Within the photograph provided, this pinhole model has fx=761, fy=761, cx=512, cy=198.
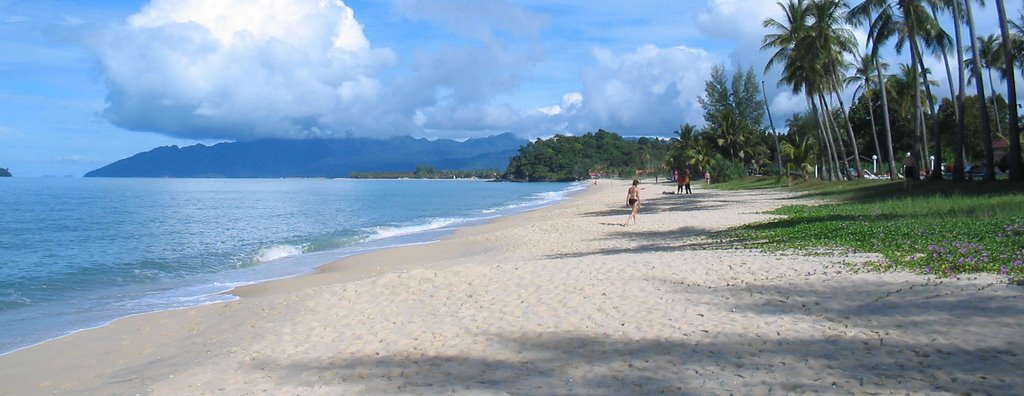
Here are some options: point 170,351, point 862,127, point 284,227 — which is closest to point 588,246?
point 170,351

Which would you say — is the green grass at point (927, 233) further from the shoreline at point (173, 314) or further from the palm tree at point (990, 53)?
the palm tree at point (990, 53)

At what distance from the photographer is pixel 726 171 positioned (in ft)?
202

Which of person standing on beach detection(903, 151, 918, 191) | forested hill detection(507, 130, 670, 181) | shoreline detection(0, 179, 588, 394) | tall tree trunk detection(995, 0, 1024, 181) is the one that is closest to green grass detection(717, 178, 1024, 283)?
tall tree trunk detection(995, 0, 1024, 181)

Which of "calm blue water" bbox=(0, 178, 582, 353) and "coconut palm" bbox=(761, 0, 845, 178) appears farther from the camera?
"coconut palm" bbox=(761, 0, 845, 178)

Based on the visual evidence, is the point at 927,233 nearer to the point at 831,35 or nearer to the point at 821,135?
the point at 831,35

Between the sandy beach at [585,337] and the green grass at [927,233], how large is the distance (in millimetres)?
713

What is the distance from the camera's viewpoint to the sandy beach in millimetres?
5559

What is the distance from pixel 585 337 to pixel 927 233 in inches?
301

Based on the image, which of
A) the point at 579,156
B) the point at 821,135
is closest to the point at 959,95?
the point at 821,135

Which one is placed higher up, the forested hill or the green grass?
the forested hill

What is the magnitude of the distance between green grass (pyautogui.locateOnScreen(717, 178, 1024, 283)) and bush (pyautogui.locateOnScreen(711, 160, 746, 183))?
3952 cm

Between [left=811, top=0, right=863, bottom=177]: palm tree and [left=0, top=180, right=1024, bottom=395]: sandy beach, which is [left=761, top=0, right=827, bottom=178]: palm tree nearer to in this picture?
A: [left=811, top=0, right=863, bottom=177]: palm tree

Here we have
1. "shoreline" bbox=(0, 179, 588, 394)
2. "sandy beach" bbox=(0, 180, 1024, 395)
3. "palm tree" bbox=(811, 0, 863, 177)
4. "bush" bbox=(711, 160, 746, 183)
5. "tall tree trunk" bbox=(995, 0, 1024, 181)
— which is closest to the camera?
"sandy beach" bbox=(0, 180, 1024, 395)

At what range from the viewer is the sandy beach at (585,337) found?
18.2ft
